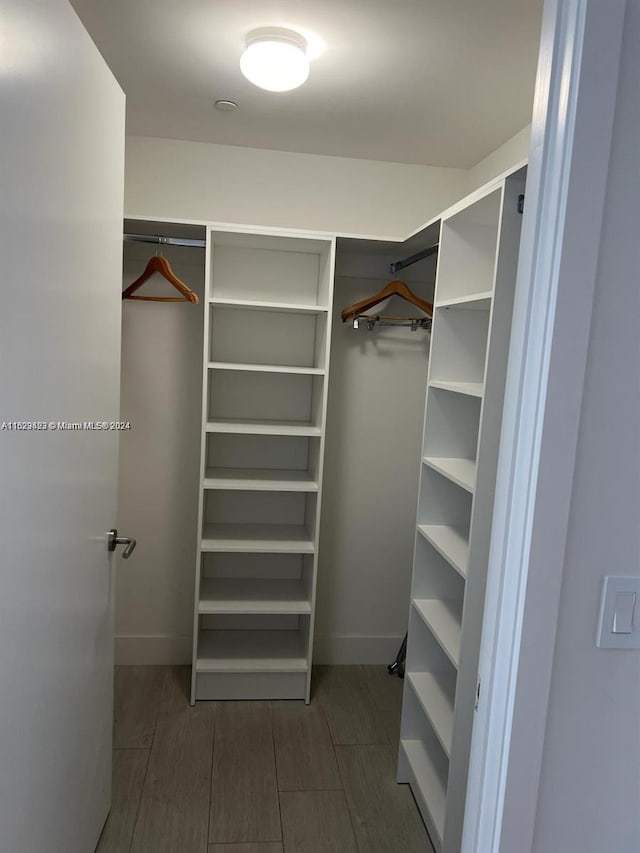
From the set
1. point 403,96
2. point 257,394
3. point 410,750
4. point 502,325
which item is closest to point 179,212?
point 257,394

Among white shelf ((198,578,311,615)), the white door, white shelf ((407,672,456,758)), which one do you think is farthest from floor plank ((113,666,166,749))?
white shelf ((407,672,456,758))

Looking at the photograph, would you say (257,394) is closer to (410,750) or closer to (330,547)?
(330,547)

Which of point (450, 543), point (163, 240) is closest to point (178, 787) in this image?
point (450, 543)

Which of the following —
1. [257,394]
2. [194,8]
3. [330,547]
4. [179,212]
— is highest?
[194,8]

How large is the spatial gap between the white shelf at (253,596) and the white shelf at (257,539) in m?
0.21

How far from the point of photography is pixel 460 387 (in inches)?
77.9

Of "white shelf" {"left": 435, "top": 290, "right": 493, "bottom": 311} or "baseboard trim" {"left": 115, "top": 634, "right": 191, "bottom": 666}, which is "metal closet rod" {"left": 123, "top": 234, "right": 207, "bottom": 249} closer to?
"white shelf" {"left": 435, "top": 290, "right": 493, "bottom": 311}

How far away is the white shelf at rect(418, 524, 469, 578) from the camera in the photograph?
1906 millimetres

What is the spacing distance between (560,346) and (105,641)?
153 centimetres

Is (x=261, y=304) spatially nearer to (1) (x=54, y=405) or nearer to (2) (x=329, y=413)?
(2) (x=329, y=413)

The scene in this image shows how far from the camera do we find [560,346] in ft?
3.09

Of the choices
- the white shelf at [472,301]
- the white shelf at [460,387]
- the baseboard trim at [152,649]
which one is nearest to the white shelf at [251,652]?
the baseboard trim at [152,649]

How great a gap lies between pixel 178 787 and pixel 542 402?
2.03 m

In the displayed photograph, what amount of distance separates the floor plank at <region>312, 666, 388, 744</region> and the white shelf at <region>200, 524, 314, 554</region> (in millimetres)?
740
